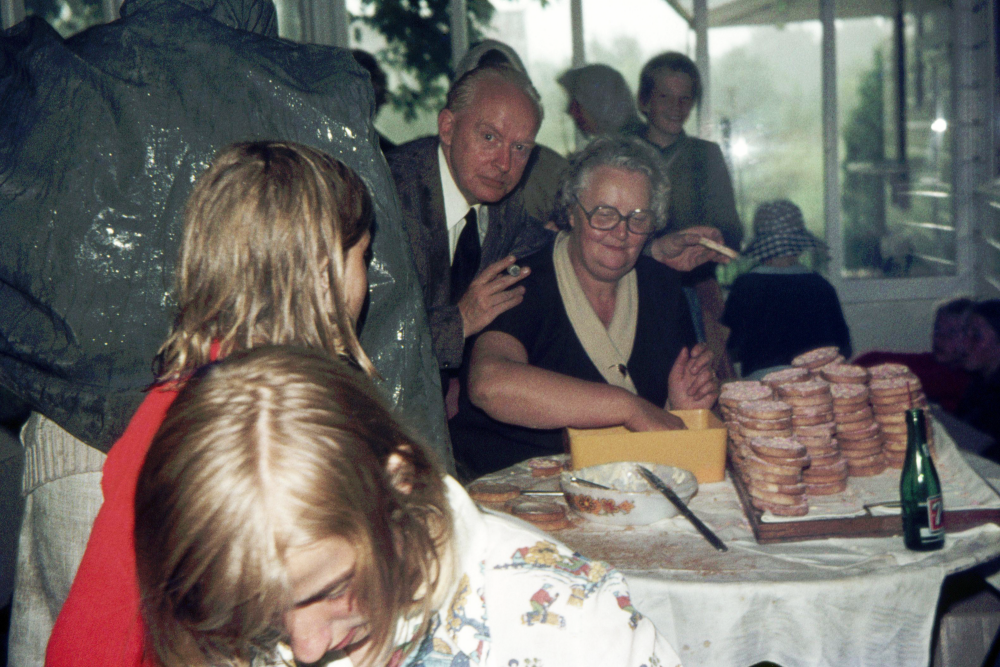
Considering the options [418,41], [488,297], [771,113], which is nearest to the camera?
[488,297]

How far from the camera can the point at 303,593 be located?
35.5 inches

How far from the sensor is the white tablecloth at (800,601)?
1543 mm

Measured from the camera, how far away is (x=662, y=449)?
2016 mm

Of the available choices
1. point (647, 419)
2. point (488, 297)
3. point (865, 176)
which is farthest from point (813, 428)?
point (865, 176)

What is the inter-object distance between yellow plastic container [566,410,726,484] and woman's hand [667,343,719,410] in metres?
0.38

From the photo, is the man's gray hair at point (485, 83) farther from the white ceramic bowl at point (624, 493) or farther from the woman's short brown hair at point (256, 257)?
the woman's short brown hair at point (256, 257)

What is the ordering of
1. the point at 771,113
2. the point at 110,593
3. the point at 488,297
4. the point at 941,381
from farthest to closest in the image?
the point at 771,113 → the point at 941,381 → the point at 488,297 → the point at 110,593

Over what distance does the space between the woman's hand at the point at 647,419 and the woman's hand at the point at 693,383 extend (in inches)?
9.9

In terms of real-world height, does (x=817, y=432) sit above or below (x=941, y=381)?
above

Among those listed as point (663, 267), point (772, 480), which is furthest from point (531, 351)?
point (772, 480)

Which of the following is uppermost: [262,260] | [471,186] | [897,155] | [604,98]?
[604,98]

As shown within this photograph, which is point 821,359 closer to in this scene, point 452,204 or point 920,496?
point 920,496

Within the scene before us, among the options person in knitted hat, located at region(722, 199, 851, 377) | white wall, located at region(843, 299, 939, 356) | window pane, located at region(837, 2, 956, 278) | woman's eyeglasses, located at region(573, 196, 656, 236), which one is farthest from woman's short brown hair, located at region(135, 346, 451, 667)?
window pane, located at region(837, 2, 956, 278)

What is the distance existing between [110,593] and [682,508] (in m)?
1.14
